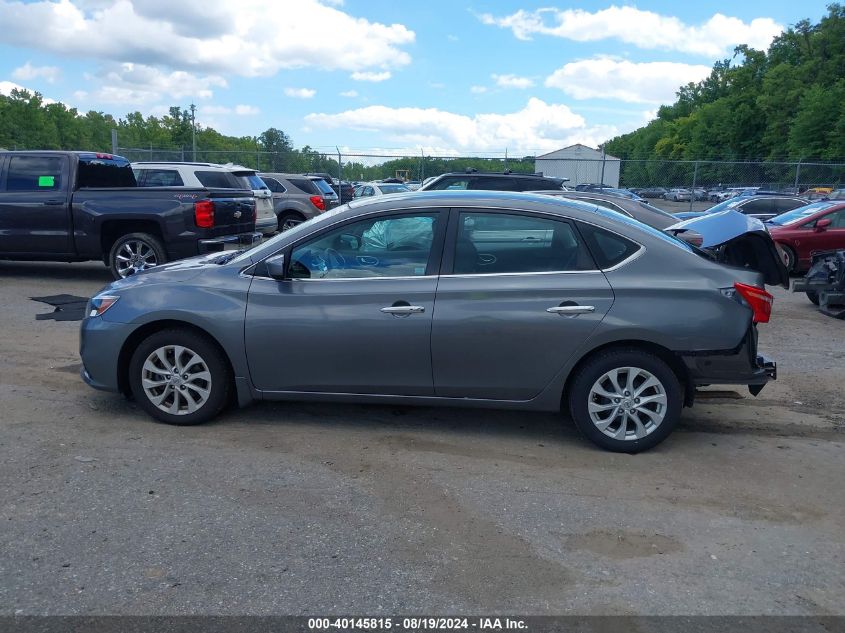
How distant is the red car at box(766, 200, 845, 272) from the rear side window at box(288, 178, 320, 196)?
34.8 ft

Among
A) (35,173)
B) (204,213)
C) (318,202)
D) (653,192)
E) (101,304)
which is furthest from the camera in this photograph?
(653,192)

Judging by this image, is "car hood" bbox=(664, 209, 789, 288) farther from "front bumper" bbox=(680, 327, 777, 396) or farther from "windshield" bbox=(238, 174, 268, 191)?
"windshield" bbox=(238, 174, 268, 191)

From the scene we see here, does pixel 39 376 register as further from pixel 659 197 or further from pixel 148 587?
pixel 659 197

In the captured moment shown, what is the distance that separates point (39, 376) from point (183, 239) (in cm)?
467

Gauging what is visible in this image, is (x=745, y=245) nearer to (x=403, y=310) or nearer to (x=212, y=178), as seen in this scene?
(x=403, y=310)

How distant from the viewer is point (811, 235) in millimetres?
14227

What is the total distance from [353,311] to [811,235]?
12.2 m

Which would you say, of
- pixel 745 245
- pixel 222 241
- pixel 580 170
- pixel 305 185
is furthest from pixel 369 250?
pixel 580 170

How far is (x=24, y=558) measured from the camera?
3486 millimetres

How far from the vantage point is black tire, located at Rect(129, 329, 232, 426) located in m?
5.14

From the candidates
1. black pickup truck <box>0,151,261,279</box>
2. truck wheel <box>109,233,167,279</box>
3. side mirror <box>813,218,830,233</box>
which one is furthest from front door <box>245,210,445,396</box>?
side mirror <box>813,218,830,233</box>

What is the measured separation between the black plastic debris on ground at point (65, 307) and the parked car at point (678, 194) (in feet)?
82.3

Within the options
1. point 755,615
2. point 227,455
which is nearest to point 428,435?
point 227,455

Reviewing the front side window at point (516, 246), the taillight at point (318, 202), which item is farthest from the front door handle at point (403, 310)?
the taillight at point (318, 202)
